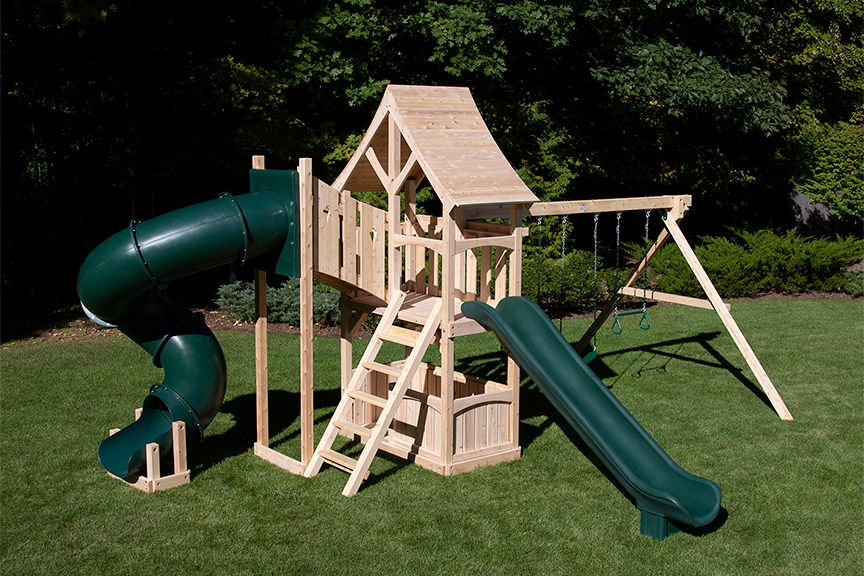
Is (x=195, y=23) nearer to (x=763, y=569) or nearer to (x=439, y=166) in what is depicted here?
(x=439, y=166)

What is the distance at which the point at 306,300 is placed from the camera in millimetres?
8406

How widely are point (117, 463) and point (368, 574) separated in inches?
120

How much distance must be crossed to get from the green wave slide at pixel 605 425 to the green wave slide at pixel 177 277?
6.86ft

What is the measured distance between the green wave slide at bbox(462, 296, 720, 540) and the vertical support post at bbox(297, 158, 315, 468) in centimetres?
156

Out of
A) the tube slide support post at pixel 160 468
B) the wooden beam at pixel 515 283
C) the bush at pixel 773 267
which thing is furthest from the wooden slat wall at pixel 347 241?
the bush at pixel 773 267

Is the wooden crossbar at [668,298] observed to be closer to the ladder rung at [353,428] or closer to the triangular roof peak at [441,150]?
the triangular roof peak at [441,150]

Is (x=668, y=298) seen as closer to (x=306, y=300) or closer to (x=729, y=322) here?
(x=729, y=322)

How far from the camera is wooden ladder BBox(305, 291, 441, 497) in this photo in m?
8.10

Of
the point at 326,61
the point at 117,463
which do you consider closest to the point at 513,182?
the point at 117,463

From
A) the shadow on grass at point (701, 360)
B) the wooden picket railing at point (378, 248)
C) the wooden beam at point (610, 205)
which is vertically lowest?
the shadow on grass at point (701, 360)

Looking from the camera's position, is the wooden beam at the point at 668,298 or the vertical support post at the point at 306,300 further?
the wooden beam at the point at 668,298

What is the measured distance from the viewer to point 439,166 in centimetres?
834

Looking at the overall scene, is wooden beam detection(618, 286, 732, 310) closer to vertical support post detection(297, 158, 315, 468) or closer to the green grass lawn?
the green grass lawn

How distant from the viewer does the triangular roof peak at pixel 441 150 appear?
828 centimetres
